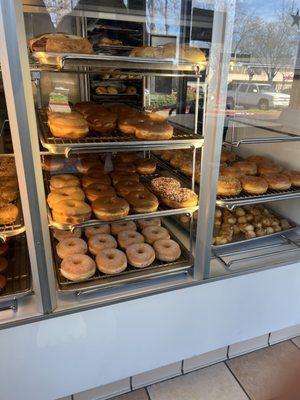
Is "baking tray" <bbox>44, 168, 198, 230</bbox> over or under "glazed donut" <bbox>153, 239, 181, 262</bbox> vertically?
over

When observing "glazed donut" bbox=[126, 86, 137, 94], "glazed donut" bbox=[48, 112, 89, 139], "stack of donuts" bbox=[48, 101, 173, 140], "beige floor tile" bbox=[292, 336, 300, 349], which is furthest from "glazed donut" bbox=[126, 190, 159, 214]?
"glazed donut" bbox=[126, 86, 137, 94]

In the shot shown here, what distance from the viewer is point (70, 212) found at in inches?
63.2

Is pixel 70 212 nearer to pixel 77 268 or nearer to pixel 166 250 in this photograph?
pixel 77 268

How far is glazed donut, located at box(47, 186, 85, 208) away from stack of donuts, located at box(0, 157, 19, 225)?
0.19 m

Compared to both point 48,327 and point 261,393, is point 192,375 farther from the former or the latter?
point 48,327

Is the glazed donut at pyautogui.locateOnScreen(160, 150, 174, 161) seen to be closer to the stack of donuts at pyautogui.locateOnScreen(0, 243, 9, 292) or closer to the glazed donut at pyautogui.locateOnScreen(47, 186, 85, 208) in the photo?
the glazed donut at pyautogui.locateOnScreen(47, 186, 85, 208)

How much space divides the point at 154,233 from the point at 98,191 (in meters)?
0.46

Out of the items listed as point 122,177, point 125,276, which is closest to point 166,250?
point 125,276

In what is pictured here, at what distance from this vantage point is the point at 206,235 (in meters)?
1.72

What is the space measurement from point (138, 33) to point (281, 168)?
7.33ft

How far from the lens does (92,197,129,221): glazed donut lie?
168 centimetres

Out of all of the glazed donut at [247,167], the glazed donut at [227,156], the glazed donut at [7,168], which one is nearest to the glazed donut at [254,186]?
the glazed donut at [247,167]

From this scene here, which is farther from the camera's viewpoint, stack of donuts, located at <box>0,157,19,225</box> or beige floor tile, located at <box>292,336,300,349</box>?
beige floor tile, located at <box>292,336,300,349</box>

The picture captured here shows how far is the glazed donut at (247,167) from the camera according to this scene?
229cm
